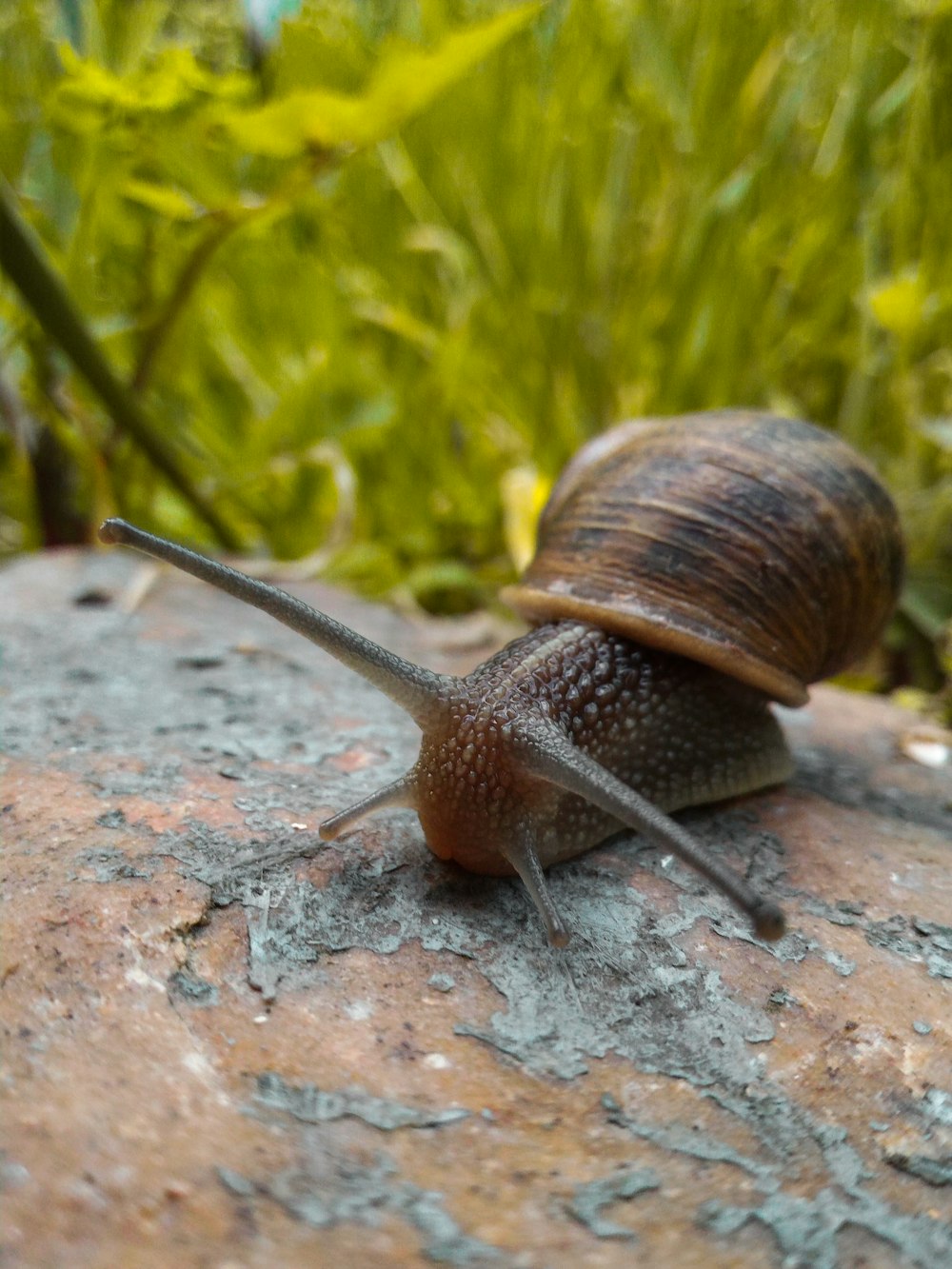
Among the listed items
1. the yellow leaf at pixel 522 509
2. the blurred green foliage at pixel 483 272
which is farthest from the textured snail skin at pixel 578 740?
the blurred green foliage at pixel 483 272

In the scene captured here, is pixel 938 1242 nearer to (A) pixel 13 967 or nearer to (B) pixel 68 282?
(A) pixel 13 967

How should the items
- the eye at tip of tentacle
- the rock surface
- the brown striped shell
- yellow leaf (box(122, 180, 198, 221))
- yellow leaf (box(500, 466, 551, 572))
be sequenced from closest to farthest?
the rock surface, the eye at tip of tentacle, the brown striped shell, yellow leaf (box(122, 180, 198, 221)), yellow leaf (box(500, 466, 551, 572))

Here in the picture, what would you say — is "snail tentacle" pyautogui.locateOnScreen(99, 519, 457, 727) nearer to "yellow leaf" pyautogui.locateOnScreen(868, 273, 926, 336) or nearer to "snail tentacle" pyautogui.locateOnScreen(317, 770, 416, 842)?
"snail tentacle" pyautogui.locateOnScreen(317, 770, 416, 842)

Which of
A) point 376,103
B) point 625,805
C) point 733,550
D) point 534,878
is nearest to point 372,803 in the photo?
point 534,878

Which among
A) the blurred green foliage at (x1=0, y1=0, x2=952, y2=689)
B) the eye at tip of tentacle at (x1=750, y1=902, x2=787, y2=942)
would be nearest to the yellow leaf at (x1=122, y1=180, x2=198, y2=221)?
the blurred green foliage at (x1=0, y1=0, x2=952, y2=689)

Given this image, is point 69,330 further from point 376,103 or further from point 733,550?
point 733,550

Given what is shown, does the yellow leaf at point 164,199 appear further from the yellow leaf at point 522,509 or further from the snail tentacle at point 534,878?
the snail tentacle at point 534,878

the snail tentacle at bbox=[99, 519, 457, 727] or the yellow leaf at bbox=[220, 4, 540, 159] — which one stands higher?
the yellow leaf at bbox=[220, 4, 540, 159]

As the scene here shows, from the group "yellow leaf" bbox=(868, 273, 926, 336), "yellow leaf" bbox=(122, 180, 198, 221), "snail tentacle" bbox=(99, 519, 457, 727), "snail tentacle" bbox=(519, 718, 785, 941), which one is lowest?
"snail tentacle" bbox=(519, 718, 785, 941)
